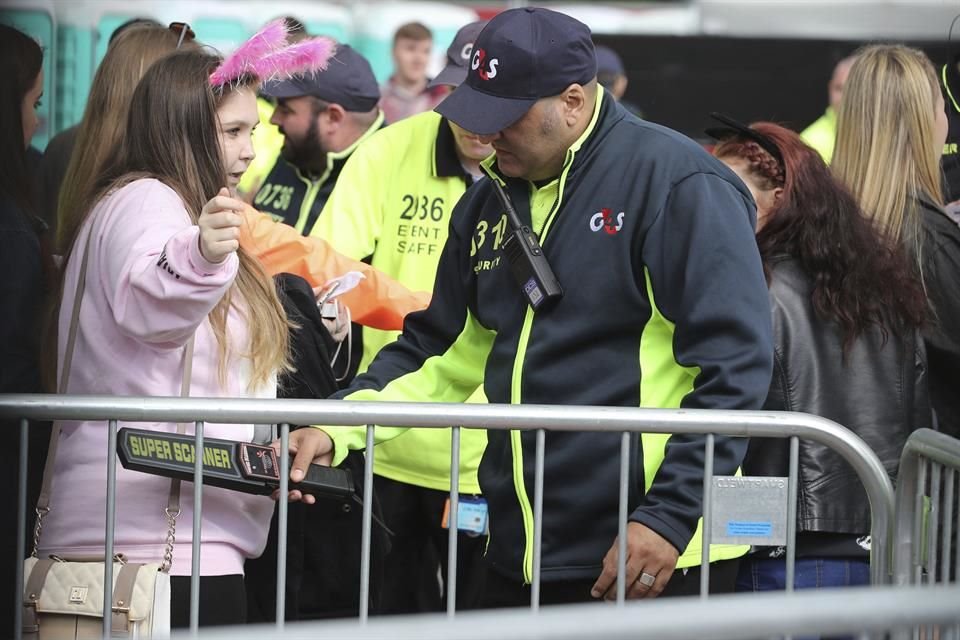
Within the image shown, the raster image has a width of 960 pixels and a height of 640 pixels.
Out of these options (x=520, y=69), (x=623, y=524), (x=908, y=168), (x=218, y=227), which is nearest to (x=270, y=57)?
(x=520, y=69)

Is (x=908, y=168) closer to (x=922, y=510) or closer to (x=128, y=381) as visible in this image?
(x=922, y=510)

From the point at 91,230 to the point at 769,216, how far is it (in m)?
1.69

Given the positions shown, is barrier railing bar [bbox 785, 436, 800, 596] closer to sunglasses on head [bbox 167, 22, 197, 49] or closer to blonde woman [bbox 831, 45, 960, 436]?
blonde woman [bbox 831, 45, 960, 436]

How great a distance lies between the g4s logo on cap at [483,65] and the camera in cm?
323

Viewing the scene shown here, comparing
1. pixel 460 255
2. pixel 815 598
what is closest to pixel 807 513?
pixel 460 255

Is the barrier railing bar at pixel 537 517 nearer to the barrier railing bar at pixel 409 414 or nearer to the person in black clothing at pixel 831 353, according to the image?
the barrier railing bar at pixel 409 414

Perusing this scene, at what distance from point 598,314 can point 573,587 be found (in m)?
0.59

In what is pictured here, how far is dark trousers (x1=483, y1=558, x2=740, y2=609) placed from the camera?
3.16 metres

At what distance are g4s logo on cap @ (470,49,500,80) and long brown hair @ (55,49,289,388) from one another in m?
0.59

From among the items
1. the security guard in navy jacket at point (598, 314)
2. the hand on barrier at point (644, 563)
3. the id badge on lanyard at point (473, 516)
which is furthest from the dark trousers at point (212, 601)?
the id badge on lanyard at point (473, 516)

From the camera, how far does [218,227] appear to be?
2854mm

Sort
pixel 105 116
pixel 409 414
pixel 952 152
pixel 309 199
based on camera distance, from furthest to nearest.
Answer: pixel 309 199, pixel 952 152, pixel 105 116, pixel 409 414

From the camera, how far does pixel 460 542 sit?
459cm

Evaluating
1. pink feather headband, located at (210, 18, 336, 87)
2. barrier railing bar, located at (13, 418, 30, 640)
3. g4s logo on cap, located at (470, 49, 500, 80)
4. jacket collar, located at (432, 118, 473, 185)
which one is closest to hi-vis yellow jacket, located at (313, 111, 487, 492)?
jacket collar, located at (432, 118, 473, 185)
